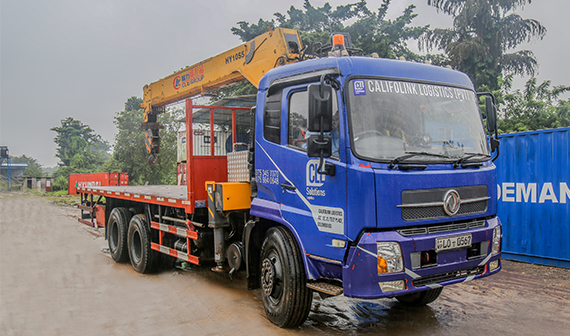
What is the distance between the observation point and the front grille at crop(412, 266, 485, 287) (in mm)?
3903

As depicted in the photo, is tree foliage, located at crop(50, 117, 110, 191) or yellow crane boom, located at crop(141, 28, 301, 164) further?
tree foliage, located at crop(50, 117, 110, 191)

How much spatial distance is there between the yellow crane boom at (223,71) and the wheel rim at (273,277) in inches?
130

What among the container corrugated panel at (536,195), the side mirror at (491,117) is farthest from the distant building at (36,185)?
the side mirror at (491,117)

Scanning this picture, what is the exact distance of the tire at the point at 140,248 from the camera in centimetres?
759

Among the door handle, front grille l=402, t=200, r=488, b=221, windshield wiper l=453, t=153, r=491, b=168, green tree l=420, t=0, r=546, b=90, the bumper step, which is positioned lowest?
the bumper step

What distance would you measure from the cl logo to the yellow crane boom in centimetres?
366

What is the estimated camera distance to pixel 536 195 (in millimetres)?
7832

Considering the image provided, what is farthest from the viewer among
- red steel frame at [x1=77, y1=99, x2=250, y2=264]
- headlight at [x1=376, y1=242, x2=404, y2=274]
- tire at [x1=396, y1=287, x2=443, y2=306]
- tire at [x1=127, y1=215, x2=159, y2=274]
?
tire at [x1=127, y1=215, x2=159, y2=274]

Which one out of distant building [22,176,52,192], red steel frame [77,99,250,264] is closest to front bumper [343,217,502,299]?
red steel frame [77,99,250,264]

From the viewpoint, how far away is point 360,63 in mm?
4141

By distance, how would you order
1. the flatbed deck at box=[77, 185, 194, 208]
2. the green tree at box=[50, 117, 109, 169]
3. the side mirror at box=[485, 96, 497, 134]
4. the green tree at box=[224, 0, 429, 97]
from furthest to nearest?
the green tree at box=[50, 117, 109, 169], the green tree at box=[224, 0, 429, 97], the flatbed deck at box=[77, 185, 194, 208], the side mirror at box=[485, 96, 497, 134]

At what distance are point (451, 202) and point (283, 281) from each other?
1901 mm

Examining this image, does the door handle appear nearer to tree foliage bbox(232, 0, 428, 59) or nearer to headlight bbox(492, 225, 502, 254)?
headlight bbox(492, 225, 502, 254)

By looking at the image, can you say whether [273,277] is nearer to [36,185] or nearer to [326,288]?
[326,288]
